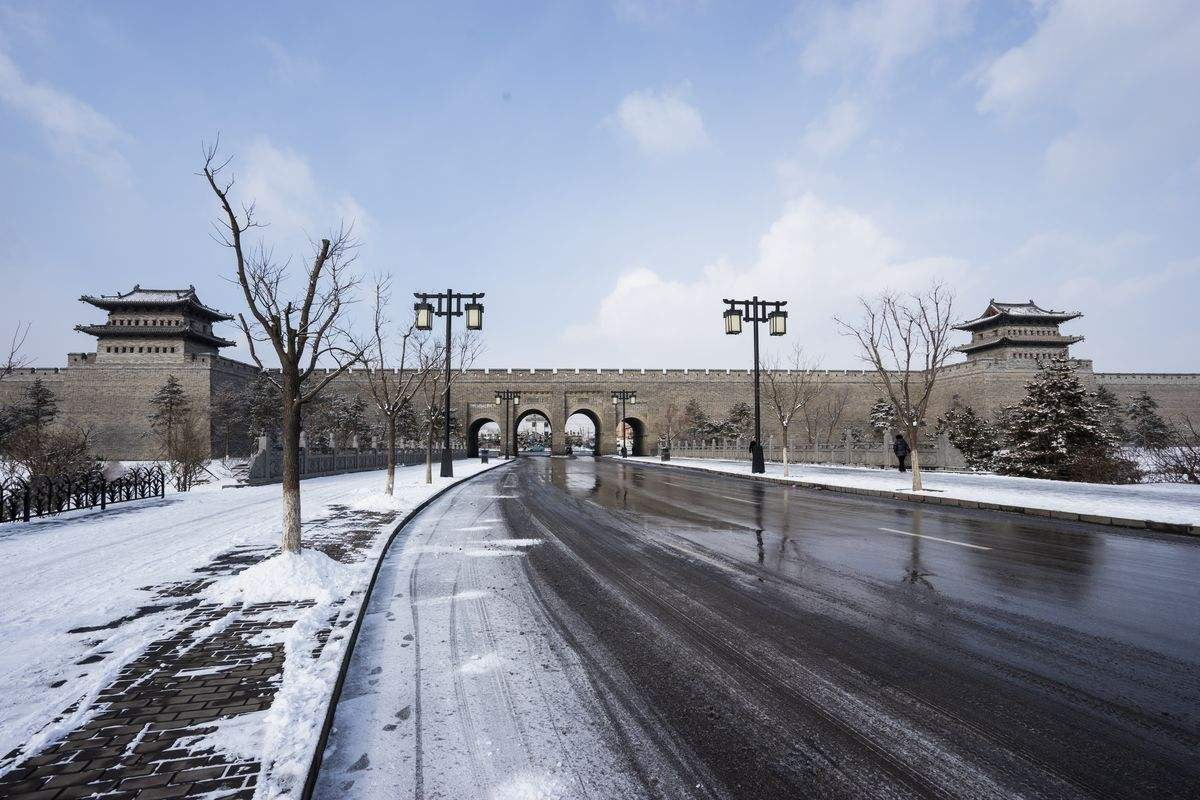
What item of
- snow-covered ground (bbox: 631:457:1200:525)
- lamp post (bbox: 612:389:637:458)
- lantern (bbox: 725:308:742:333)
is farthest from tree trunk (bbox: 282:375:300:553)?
lamp post (bbox: 612:389:637:458)

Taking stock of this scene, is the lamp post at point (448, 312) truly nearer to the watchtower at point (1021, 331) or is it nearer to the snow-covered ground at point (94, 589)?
the snow-covered ground at point (94, 589)

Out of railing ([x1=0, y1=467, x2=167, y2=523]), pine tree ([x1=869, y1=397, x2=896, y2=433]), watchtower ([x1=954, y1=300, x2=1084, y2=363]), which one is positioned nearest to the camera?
railing ([x1=0, y1=467, x2=167, y2=523])

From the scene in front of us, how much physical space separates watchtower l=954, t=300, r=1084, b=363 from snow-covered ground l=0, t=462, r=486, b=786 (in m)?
58.4

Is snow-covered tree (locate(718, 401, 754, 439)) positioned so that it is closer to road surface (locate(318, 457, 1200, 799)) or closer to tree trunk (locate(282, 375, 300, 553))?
road surface (locate(318, 457, 1200, 799))

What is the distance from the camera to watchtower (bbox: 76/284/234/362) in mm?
48188

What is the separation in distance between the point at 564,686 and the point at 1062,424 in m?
25.1

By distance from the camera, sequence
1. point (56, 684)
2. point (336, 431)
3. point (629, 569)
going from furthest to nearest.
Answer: point (336, 431), point (629, 569), point (56, 684)

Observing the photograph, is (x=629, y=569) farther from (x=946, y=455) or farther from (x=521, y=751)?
(x=946, y=455)

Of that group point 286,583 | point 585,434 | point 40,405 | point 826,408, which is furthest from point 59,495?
point 585,434

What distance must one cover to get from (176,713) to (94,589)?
3.21 m

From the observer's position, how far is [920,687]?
9.59ft

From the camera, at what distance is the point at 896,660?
3283mm

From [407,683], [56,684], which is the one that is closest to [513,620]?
[407,683]

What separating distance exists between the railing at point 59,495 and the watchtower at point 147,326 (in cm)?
4371
